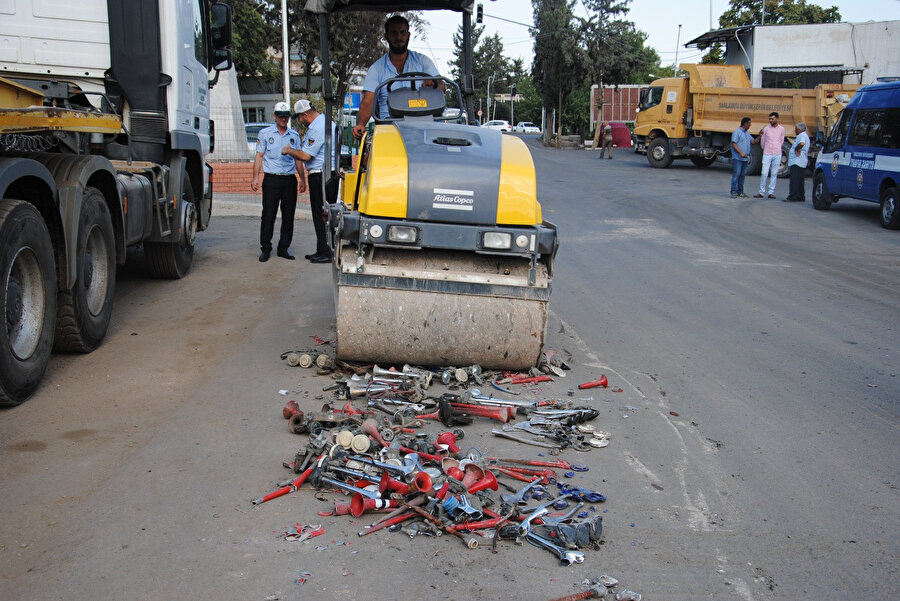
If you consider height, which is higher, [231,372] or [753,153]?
[753,153]

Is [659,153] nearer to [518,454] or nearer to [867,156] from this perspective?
[867,156]

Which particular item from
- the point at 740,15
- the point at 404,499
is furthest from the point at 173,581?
the point at 740,15

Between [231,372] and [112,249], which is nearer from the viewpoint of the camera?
[231,372]

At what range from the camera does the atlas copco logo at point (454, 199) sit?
574 cm

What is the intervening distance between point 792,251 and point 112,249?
995cm

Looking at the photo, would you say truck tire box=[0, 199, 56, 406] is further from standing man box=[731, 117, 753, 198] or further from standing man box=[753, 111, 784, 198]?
standing man box=[753, 111, 784, 198]

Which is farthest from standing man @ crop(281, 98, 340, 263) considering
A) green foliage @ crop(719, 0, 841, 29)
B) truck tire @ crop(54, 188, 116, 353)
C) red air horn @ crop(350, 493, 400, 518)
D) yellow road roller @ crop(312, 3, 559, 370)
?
green foliage @ crop(719, 0, 841, 29)

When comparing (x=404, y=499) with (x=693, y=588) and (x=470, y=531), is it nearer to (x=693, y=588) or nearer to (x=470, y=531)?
(x=470, y=531)

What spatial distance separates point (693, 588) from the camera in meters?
3.42

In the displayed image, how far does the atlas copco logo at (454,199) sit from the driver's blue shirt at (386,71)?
2038 millimetres

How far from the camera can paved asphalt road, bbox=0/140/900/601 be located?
3459mm

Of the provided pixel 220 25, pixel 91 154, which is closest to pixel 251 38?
pixel 220 25

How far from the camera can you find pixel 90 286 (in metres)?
6.89

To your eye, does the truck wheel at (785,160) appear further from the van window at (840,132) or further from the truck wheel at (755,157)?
the van window at (840,132)
